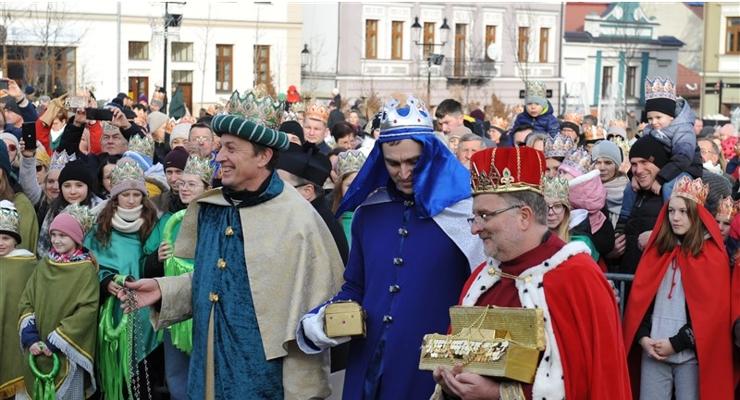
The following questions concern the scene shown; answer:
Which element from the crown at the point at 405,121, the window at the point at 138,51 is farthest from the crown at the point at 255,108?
the window at the point at 138,51

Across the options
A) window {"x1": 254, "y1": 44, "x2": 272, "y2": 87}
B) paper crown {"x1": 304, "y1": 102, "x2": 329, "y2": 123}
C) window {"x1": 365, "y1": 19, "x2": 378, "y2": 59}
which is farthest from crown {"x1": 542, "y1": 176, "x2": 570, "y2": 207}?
window {"x1": 365, "y1": 19, "x2": 378, "y2": 59}

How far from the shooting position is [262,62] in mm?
45344

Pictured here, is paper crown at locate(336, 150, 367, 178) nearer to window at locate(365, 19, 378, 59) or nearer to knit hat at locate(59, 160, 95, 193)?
knit hat at locate(59, 160, 95, 193)

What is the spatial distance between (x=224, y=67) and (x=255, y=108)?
3966 centimetres

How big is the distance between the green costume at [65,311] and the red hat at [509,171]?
3.93 meters

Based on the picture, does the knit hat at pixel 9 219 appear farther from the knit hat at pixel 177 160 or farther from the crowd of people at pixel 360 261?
the knit hat at pixel 177 160

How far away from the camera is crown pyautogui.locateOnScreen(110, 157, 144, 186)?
8148 millimetres

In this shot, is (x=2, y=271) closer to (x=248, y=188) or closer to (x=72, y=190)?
(x=72, y=190)

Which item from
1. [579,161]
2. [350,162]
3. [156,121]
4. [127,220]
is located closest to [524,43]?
[156,121]

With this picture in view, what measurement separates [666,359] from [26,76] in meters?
28.9

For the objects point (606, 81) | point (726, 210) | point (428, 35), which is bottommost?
point (726, 210)

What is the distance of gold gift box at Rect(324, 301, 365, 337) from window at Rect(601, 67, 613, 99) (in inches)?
2289

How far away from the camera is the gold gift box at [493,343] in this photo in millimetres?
4262

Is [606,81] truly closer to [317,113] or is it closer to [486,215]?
[317,113]
